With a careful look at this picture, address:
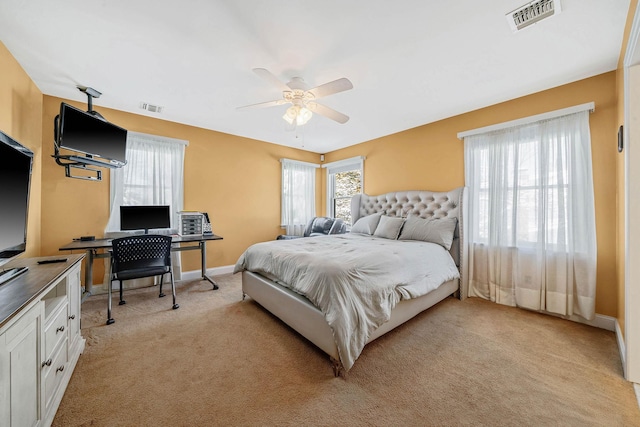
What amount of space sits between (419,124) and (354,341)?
3.50 m

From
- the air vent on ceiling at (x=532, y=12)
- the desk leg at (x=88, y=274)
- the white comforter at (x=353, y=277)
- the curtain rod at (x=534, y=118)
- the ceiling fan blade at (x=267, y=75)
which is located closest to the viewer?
the air vent on ceiling at (x=532, y=12)

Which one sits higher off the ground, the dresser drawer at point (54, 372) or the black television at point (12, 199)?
the black television at point (12, 199)

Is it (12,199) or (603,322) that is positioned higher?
(12,199)

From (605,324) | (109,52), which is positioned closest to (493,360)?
(605,324)

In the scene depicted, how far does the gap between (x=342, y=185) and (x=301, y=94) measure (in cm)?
330

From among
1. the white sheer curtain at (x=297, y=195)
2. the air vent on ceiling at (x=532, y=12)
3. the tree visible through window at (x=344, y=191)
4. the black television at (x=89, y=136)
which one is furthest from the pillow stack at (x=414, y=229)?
the black television at (x=89, y=136)

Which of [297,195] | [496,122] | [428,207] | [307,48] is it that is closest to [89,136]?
[307,48]

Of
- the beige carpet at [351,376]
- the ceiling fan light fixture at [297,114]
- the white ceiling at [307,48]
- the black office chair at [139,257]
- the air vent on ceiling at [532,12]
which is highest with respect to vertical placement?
the white ceiling at [307,48]

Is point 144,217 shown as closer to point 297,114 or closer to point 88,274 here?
point 88,274

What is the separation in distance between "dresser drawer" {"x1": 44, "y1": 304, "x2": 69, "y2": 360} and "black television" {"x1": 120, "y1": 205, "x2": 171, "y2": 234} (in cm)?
196

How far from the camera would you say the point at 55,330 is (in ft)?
4.75

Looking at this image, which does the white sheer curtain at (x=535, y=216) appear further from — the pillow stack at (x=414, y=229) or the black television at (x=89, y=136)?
the black television at (x=89, y=136)

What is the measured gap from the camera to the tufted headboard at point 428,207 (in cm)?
320

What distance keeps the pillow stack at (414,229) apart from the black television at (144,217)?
3.12m
